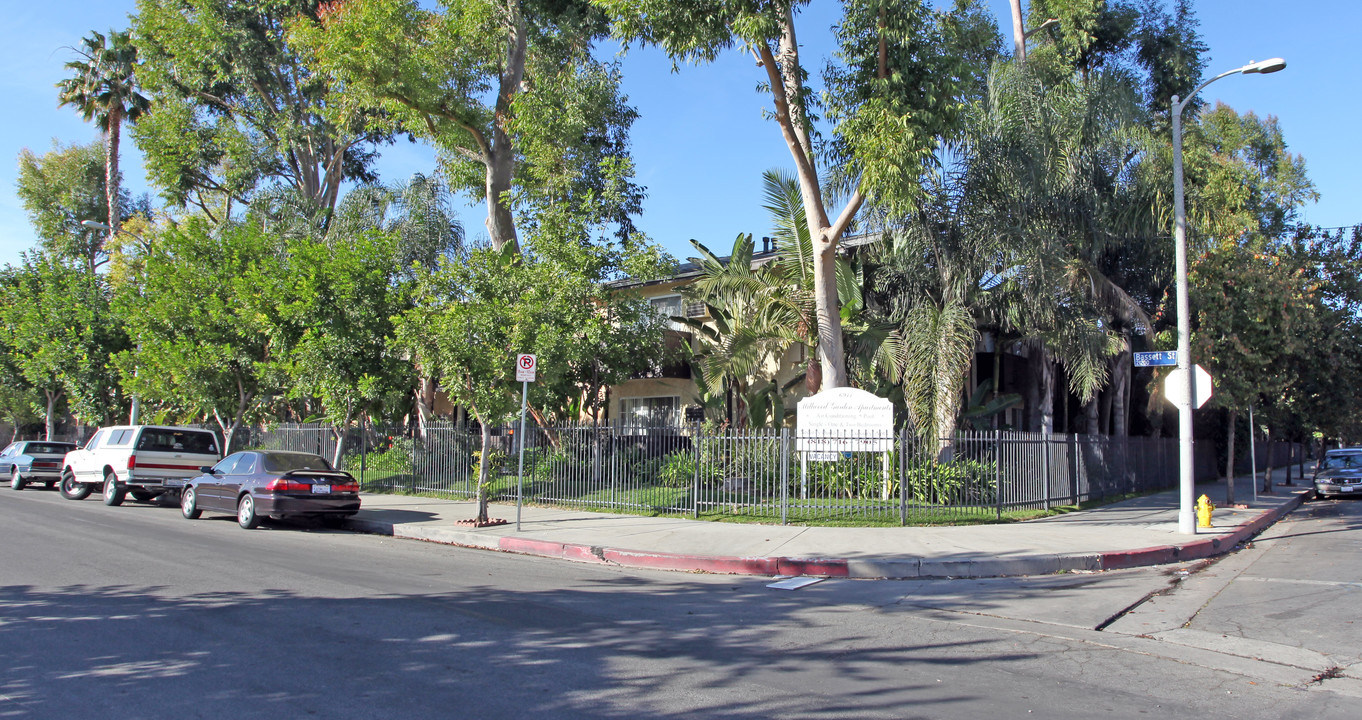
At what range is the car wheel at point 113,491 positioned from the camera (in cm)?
1869

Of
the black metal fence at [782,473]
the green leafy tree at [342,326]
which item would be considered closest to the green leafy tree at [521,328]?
the black metal fence at [782,473]

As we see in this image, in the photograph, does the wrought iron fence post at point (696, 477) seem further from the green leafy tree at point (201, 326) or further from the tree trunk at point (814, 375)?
the green leafy tree at point (201, 326)

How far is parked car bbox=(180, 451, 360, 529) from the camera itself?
14008mm

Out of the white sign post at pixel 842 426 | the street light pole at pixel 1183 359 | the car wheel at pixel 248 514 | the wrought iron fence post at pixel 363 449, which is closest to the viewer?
the street light pole at pixel 1183 359

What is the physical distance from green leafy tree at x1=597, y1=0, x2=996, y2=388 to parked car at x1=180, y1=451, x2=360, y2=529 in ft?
31.2

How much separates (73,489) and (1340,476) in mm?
36667

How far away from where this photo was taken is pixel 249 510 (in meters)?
14.3

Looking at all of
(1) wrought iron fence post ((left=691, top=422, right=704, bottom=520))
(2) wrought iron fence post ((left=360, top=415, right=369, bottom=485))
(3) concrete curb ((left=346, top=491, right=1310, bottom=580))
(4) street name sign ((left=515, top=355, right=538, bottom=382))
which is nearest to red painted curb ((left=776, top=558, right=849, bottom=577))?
(3) concrete curb ((left=346, top=491, right=1310, bottom=580))

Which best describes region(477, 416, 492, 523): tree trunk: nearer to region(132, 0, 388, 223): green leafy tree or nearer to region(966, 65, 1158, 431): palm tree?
region(966, 65, 1158, 431): palm tree

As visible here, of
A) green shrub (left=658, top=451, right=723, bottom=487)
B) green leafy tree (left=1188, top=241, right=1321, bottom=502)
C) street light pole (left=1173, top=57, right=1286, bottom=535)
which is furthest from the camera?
green leafy tree (left=1188, top=241, right=1321, bottom=502)

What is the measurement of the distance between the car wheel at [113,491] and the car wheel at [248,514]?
6.29m

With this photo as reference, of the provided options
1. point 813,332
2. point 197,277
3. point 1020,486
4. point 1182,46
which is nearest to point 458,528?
point 813,332

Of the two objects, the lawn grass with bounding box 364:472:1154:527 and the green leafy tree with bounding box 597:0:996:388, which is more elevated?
the green leafy tree with bounding box 597:0:996:388

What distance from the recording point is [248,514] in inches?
565
